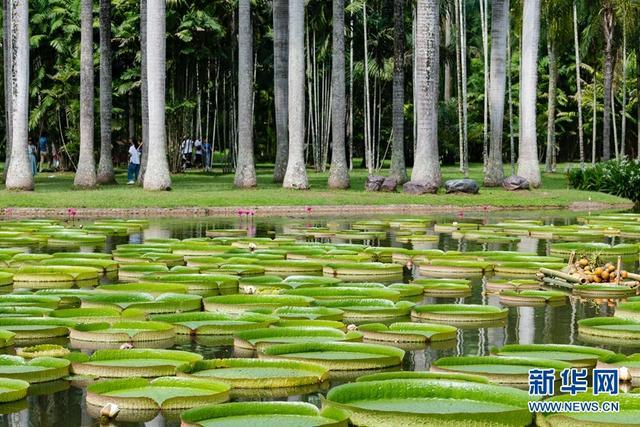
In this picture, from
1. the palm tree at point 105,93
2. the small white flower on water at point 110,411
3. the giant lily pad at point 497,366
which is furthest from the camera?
the palm tree at point 105,93

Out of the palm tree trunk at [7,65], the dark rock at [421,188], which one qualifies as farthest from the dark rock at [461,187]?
the palm tree trunk at [7,65]

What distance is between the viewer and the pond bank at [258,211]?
24.4m

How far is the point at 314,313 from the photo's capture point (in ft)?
32.2

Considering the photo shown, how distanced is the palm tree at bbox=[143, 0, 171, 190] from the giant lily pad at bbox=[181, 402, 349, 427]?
75.8 ft

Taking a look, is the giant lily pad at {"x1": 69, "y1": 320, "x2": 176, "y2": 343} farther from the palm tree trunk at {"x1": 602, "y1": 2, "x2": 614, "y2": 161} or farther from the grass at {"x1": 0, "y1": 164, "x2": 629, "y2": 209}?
the palm tree trunk at {"x1": 602, "y1": 2, "x2": 614, "y2": 161}

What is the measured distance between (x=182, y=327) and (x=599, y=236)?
37.2 ft

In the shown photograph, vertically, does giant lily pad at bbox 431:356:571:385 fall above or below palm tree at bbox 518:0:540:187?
below

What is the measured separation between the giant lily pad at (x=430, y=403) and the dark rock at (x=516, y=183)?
81.7 feet

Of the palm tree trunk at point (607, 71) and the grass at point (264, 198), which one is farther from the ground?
the palm tree trunk at point (607, 71)

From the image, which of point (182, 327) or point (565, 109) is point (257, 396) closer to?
point (182, 327)

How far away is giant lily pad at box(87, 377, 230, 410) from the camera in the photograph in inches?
261

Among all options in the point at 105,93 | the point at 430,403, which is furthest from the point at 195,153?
the point at 430,403

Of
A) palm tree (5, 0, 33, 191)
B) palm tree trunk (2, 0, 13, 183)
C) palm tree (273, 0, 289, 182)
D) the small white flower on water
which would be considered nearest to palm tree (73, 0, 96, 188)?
palm tree trunk (2, 0, 13, 183)

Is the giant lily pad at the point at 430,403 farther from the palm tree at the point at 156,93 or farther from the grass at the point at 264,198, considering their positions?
the palm tree at the point at 156,93
